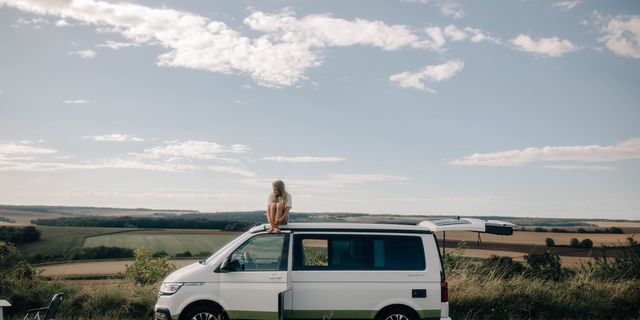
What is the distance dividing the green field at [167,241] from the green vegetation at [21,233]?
19.7 ft

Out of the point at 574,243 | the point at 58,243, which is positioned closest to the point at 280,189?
the point at 574,243

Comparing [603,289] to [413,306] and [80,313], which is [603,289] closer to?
[413,306]

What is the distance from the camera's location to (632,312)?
519 inches

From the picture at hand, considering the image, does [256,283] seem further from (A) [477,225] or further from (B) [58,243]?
(B) [58,243]

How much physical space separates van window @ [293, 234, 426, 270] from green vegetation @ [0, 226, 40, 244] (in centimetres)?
6453

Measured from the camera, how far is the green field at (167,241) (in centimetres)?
6000

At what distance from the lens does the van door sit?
922 centimetres

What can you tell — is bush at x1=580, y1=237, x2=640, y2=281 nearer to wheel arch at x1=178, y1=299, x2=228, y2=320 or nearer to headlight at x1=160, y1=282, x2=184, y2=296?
wheel arch at x1=178, y1=299, x2=228, y2=320

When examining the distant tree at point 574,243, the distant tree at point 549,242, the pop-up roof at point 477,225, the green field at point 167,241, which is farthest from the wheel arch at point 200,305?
the green field at point 167,241

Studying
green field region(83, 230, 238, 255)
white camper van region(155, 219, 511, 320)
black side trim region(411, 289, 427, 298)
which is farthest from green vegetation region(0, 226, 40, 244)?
black side trim region(411, 289, 427, 298)

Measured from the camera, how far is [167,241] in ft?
220

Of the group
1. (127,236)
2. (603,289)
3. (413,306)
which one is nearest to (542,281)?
(603,289)

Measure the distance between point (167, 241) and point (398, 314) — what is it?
201 ft

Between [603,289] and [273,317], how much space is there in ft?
29.5
